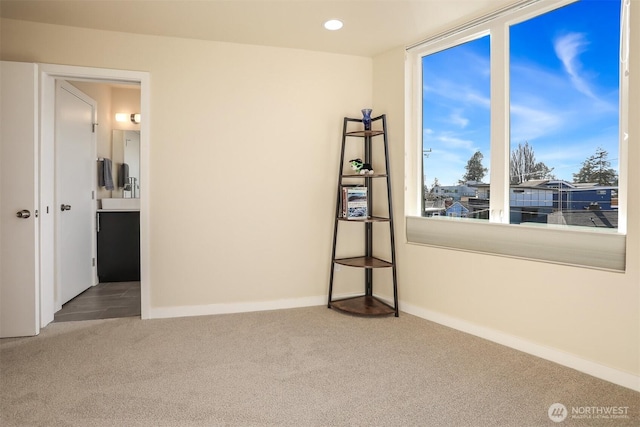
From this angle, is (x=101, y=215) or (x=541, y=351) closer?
(x=541, y=351)

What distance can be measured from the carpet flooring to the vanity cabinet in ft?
5.58

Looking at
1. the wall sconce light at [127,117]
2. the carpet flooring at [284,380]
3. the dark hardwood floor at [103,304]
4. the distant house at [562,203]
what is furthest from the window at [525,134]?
the wall sconce light at [127,117]

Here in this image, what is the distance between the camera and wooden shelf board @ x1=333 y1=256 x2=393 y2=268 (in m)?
3.68

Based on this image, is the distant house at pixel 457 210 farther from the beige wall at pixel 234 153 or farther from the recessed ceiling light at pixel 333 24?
the recessed ceiling light at pixel 333 24

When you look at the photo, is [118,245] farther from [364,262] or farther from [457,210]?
[457,210]

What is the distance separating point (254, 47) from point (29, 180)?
2102 millimetres

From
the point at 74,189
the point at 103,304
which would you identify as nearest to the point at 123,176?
the point at 74,189

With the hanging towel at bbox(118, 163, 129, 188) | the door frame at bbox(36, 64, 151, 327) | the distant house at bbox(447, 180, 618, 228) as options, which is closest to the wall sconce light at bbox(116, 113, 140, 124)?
the hanging towel at bbox(118, 163, 129, 188)

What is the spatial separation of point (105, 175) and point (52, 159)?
1.61 metres

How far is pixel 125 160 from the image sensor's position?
17.9 feet

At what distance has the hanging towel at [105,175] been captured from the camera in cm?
498

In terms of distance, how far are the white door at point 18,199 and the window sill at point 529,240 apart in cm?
305

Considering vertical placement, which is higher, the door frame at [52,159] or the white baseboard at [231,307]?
the door frame at [52,159]

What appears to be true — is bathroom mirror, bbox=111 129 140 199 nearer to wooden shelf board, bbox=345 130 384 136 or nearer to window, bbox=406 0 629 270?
wooden shelf board, bbox=345 130 384 136
